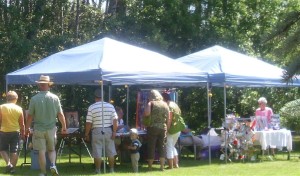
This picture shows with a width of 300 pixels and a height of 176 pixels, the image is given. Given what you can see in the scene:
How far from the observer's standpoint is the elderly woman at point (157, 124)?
11875mm

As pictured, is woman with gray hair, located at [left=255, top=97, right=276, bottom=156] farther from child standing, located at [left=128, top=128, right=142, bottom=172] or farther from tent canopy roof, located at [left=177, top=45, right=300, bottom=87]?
child standing, located at [left=128, top=128, right=142, bottom=172]

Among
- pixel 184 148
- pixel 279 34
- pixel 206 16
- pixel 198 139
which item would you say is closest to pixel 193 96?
pixel 206 16

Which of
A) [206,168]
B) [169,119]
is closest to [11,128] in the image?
[169,119]

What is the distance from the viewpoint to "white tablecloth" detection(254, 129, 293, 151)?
47.0ft

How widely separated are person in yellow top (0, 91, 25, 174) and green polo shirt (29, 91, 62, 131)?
50.2 inches

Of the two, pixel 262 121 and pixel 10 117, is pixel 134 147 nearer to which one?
pixel 10 117

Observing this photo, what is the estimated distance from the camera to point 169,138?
40.7ft

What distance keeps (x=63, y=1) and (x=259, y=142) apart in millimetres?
10501

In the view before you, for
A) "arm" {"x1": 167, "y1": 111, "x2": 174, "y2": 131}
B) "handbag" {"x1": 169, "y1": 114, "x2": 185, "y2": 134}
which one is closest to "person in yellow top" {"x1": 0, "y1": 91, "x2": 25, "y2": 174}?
"arm" {"x1": 167, "y1": 111, "x2": 174, "y2": 131}

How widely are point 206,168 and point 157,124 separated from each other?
1.49 meters

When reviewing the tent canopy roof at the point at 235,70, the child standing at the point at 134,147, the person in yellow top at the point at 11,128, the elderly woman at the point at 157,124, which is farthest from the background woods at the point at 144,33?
the person in yellow top at the point at 11,128

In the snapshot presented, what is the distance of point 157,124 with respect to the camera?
11891 mm

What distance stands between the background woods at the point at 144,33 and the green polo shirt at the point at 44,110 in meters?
9.03

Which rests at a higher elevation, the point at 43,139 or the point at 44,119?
the point at 44,119
